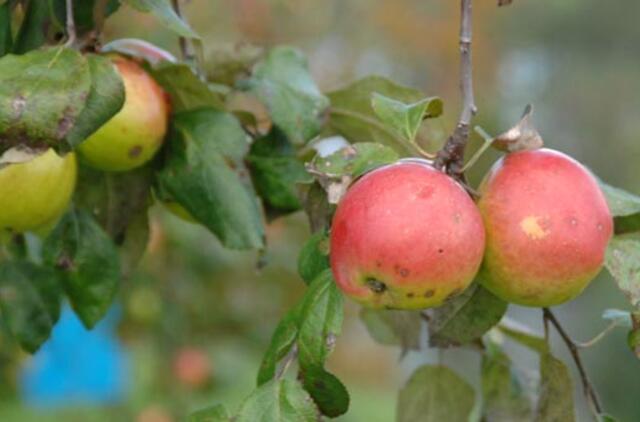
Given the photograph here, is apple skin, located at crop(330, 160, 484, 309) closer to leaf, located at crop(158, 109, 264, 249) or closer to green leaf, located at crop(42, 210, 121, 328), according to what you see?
leaf, located at crop(158, 109, 264, 249)

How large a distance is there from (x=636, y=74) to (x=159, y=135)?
32.5 feet

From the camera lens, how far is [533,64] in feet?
34.9

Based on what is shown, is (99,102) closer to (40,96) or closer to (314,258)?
(40,96)

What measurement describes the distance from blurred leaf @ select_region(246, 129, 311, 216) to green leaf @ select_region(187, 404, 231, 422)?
25 cm

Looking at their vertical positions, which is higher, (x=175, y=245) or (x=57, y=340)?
(x=175, y=245)

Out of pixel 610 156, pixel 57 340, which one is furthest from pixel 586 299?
pixel 57 340

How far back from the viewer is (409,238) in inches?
28.7

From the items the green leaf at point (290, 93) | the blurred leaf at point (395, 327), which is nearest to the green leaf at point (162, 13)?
the green leaf at point (290, 93)

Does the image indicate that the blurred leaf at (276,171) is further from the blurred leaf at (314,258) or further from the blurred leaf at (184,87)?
the blurred leaf at (314,258)

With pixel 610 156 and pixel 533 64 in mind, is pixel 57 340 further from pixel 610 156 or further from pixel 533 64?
pixel 533 64

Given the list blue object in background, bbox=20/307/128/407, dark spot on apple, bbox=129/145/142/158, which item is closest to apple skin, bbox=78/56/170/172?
dark spot on apple, bbox=129/145/142/158

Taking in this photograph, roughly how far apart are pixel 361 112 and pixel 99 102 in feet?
1.09

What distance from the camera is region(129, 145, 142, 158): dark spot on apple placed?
3.16ft

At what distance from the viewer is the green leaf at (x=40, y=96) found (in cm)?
82
